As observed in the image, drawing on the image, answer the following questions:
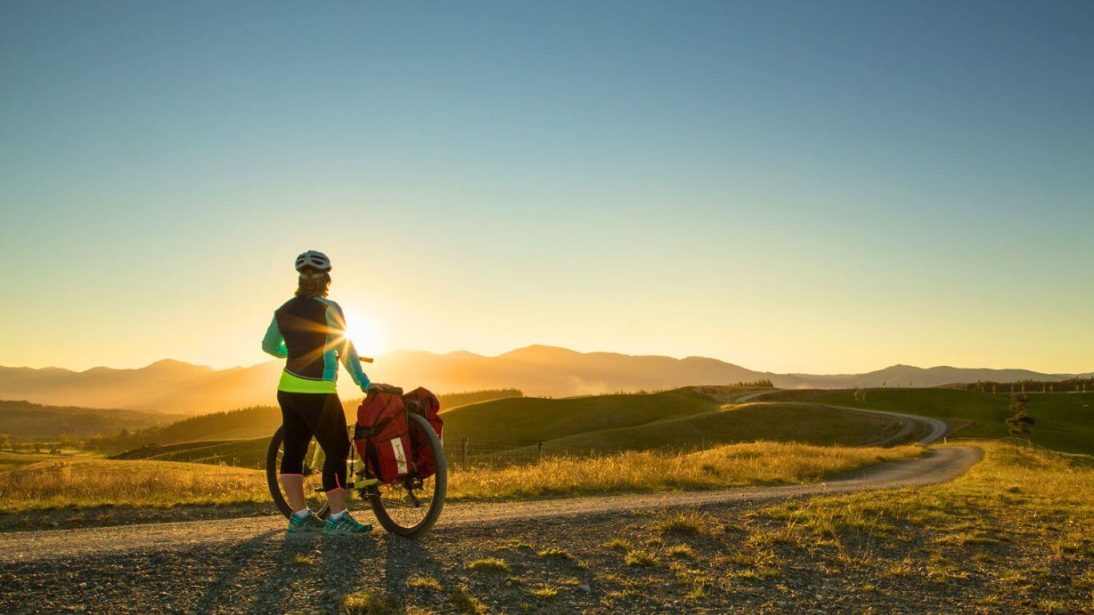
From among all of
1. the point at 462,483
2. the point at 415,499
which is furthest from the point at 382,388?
the point at 462,483

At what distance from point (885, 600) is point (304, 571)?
579cm

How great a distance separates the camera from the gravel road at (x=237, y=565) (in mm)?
5727

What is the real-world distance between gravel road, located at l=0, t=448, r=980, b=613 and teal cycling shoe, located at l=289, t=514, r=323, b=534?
0.66 ft

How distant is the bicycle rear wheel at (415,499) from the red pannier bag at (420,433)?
4cm

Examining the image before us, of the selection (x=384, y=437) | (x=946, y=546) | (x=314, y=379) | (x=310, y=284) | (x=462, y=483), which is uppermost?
(x=310, y=284)

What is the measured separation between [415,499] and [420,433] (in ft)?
2.54

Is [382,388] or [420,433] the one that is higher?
[382,388]

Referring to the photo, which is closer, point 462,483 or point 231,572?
point 231,572

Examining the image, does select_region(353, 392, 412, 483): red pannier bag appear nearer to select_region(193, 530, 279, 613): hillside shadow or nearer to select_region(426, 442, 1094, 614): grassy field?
select_region(426, 442, 1094, 614): grassy field

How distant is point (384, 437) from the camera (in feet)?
26.2

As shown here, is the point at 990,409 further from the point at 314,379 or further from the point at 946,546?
the point at 314,379

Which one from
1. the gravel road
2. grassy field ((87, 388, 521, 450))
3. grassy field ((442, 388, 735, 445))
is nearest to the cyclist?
the gravel road

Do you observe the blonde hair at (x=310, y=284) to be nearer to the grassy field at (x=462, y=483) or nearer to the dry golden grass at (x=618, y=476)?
the grassy field at (x=462, y=483)

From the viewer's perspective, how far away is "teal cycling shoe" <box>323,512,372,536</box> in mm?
7882
